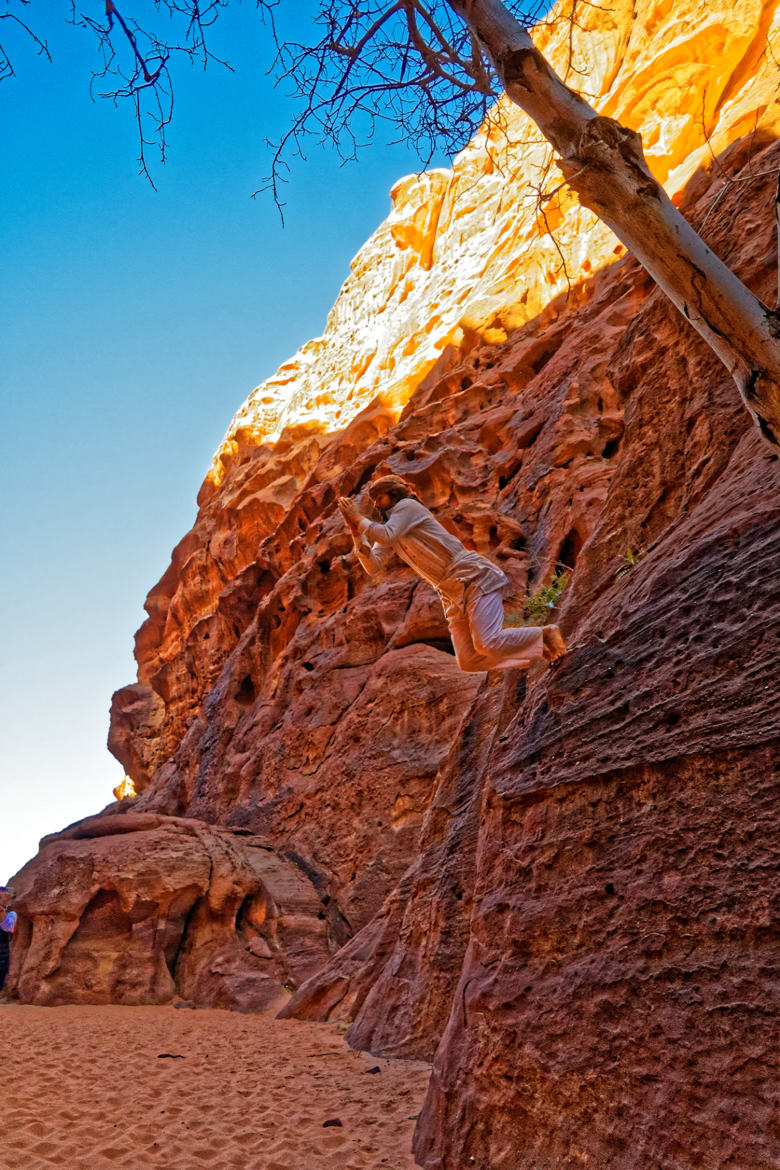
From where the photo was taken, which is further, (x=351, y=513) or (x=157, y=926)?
(x=157, y=926)

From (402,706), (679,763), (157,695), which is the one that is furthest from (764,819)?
(157,695)

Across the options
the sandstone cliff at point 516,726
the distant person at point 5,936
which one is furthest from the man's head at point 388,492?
the distant person at point 5,936

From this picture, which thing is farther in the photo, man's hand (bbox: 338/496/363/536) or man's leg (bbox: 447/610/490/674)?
man's hand (bbox: 338/496/363/536)

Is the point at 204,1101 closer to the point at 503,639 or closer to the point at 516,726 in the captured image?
the point at 516,726

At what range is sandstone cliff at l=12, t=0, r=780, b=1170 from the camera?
3295mm

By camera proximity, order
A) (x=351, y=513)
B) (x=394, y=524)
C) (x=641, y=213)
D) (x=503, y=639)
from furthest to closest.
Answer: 1. (x=351, y=513)
2. (x=394, y=524)
3. (x=503, y=639)
4. (x=641, y=213)

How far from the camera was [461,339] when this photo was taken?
23.1 meters

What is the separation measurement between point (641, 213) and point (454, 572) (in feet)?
10.9

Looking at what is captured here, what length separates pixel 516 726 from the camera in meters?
5.62

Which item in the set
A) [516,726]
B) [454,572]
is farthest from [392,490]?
[516,726]

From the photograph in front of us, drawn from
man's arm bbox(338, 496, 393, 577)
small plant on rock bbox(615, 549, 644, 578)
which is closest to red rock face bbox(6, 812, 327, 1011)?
man's arm bbox(338, 496, 393, 577)

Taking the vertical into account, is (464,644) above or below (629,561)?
above

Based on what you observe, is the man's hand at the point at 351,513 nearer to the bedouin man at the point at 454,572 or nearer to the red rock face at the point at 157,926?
the bedouin man at the point at 454,572

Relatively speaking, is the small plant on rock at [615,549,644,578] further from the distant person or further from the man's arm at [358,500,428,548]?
the distant person
